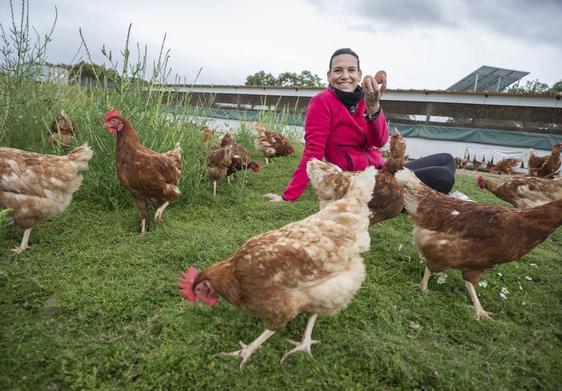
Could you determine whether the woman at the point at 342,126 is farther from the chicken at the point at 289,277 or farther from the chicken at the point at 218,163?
the chicken at the point at 218,163

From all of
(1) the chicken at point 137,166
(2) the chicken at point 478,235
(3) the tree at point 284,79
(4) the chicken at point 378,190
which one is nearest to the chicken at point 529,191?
(2) the chicken at point 478,235

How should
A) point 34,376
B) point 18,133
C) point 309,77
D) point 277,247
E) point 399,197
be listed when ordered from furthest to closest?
point 309,77, point 18,133, point 399,197, point 277,247, point 34,376

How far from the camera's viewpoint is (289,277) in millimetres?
1901

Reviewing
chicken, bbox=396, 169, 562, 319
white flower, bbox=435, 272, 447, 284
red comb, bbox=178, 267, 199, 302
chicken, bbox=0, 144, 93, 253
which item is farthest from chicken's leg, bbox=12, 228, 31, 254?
white flower, bbox=435, 272, 447, 284

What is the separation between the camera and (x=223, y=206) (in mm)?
4848

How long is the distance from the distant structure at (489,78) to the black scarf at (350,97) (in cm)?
1741

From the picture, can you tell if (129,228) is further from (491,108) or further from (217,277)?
(491,108)

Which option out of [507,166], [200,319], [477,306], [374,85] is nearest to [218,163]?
[374,85]

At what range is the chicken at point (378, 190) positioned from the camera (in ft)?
10.9

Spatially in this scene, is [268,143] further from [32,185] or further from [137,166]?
[32,185]

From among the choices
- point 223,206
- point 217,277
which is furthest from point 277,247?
point 223,206

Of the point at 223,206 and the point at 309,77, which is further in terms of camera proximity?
the point at 309,77

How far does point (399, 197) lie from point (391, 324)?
144 centimetres

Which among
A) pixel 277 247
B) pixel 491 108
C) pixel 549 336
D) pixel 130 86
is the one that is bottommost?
pixel 549 336
